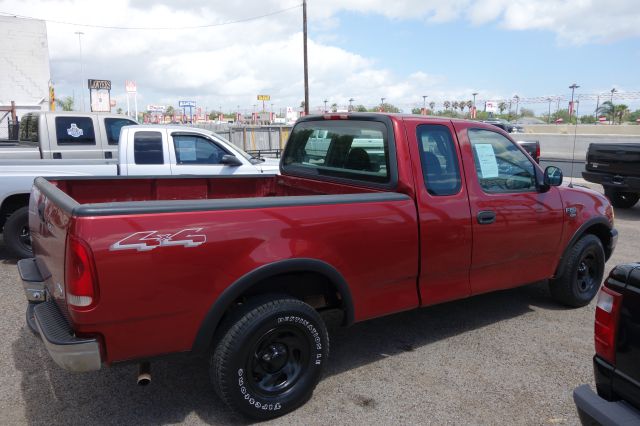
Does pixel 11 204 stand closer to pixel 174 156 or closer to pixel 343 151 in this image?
pixel 174 156

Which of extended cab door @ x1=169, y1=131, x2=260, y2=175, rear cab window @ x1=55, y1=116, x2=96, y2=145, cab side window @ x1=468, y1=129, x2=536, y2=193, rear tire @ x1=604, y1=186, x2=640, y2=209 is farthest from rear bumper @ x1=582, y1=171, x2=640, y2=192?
rear cab window @ x1=55, y1=116, x2=96, y2=145

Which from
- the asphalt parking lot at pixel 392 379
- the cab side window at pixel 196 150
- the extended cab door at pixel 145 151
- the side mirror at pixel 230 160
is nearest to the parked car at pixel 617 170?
the asphalt parking lot at pixel 392 379

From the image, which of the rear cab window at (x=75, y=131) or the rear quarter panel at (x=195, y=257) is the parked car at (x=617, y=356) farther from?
the rear cab window at (x=75, y=131)

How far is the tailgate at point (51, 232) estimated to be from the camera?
265 centimetres

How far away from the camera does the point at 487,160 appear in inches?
163

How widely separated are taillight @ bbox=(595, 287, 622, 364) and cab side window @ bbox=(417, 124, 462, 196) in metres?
1.62

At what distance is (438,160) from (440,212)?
432mm

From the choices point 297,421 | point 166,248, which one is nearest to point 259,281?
point 166,248

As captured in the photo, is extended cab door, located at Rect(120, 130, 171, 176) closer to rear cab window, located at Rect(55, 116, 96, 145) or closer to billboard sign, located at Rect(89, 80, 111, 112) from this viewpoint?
rear cab window, located at Rect(55, 116, 96, 145)

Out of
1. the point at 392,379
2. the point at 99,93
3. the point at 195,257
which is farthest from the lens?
the point at 99,93

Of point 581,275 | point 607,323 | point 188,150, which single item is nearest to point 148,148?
point 188,150

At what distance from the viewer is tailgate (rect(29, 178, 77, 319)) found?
2.65 m

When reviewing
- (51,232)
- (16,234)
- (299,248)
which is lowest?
(16,234)

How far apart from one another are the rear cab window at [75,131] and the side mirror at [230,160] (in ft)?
11.4
